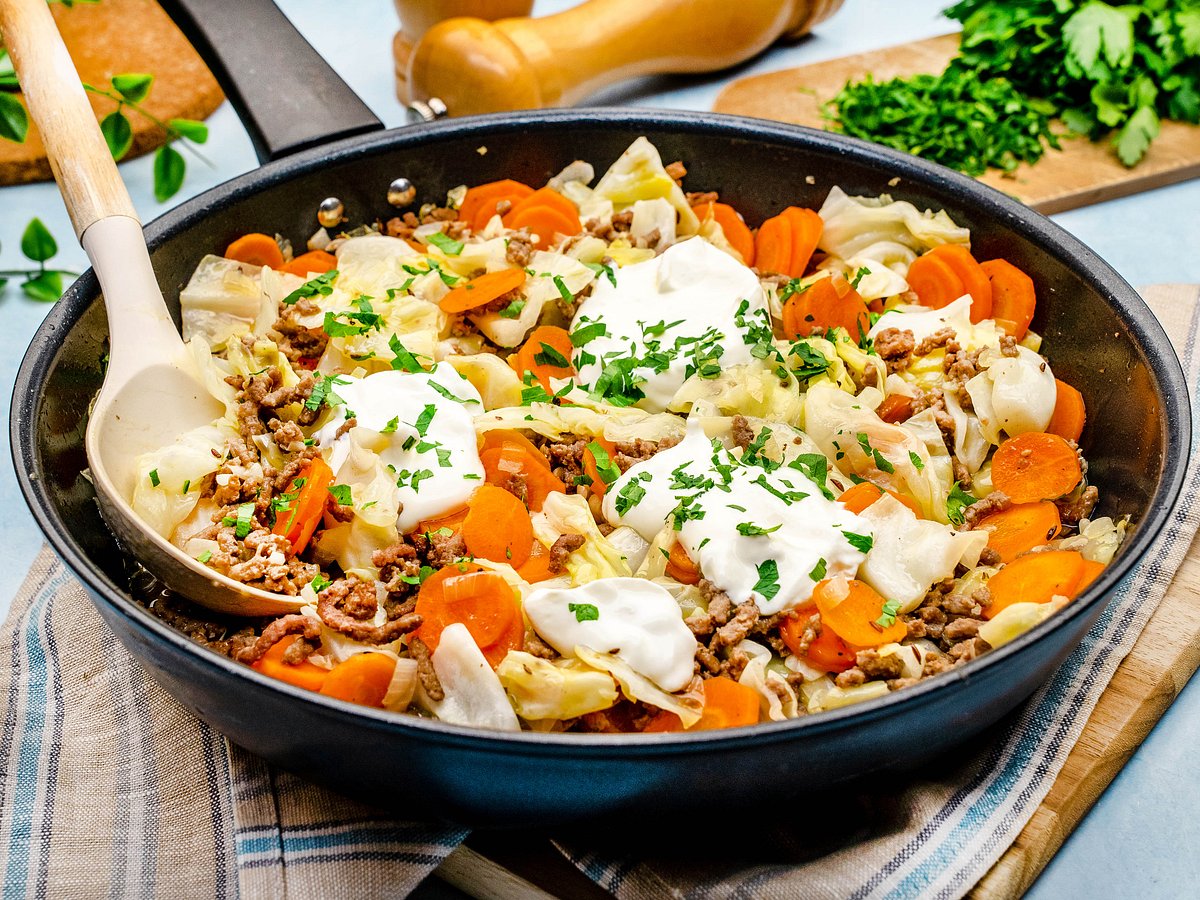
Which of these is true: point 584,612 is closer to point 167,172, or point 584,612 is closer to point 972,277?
point 972,277

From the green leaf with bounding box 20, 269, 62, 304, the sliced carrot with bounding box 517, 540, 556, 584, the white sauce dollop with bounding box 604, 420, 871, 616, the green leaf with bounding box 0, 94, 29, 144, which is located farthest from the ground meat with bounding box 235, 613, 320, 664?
the green leaf with bounding box 20, 269, 62, 304

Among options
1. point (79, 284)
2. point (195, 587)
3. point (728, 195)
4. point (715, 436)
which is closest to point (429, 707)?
point (195, 587)

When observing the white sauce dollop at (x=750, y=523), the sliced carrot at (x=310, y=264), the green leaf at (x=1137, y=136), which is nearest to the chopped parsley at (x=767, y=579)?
the white sauce dollop at (x=750, y=523)

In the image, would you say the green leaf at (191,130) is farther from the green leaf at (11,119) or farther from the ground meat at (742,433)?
the ground meat at (742,433)

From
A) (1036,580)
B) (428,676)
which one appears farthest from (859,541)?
(428,676)

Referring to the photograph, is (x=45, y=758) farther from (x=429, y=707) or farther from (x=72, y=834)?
(x=429, y=707)

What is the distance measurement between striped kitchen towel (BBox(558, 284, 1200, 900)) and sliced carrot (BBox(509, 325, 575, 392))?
115 centimetres

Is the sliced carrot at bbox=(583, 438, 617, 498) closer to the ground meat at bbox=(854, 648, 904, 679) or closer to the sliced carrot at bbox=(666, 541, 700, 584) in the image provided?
the sliced carrot at bbox=(666, 541, 700, 584)

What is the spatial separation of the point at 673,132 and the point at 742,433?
3.34 ft

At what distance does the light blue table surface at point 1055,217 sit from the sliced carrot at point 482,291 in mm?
729

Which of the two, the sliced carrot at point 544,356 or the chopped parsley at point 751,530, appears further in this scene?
the sliced carrot at point 544,356

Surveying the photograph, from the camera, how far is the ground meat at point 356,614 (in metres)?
2.08

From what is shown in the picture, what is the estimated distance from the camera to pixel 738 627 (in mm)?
2102

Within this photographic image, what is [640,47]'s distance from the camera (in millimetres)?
4371
